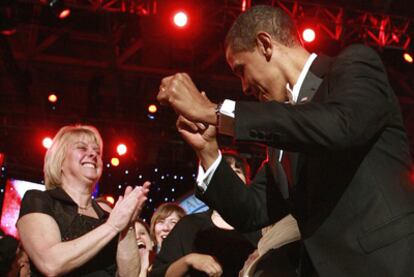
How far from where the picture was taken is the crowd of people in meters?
1.67

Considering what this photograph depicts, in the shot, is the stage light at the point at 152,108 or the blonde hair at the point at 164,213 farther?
the stage light at the point at 152,108

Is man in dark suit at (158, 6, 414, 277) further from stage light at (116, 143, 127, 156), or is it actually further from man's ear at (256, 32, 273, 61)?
stage light at (116, 143, 127, 156)

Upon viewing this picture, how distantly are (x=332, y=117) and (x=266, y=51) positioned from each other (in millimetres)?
548

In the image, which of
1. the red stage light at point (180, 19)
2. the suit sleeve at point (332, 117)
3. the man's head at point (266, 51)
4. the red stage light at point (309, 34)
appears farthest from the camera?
the red stage light at point (180, 19)

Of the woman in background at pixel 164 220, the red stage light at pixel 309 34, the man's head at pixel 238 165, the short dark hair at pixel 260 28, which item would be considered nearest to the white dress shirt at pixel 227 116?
the short dark hair at pixel 260 28

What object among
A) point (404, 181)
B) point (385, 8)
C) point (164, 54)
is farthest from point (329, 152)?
point (164, 54)

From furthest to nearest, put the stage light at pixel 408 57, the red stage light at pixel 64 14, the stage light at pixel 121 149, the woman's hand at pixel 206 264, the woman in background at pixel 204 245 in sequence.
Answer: the stage light at pixel 121 149
the stage light at pixel 408 57
the red stage light at pixel 64 14
the woman in background at pixel 204 245
the woman's hand at pixel 206 264

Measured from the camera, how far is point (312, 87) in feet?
6.46

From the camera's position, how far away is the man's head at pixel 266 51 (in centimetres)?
209

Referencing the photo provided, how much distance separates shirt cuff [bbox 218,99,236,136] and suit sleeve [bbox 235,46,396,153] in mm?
34

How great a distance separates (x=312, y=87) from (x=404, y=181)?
16.3 inches

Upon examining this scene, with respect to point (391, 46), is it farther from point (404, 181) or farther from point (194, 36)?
point (404, 181)

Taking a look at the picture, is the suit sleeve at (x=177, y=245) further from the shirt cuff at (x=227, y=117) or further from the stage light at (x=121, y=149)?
Result: the stage light at (x=121, y=149)

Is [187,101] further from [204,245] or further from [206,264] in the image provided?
[204,245]
